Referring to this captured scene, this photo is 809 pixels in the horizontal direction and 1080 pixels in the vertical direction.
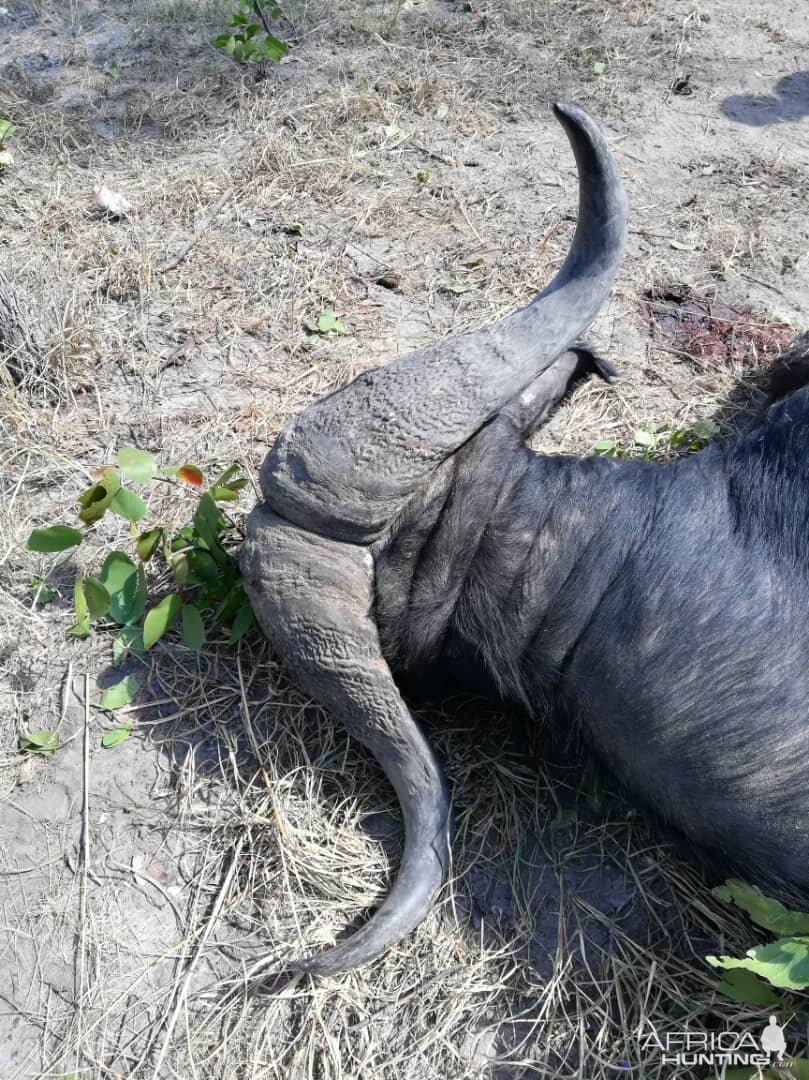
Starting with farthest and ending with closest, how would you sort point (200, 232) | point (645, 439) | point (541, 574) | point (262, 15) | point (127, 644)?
point (262, 15)
point (200, 232)
point (645, 439)
point (127, 644)
point (541, 574)

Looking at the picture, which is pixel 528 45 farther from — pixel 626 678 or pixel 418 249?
pixel 626 678

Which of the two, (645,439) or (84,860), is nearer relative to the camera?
(84,860)

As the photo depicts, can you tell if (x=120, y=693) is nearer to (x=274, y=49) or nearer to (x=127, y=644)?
(x=127, y=644)

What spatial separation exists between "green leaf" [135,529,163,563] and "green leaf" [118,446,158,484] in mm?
192

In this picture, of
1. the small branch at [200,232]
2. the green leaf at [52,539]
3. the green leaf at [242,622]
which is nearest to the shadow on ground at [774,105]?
the small branch at [200,232]

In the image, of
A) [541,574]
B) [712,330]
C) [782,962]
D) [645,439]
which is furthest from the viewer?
[712,330]

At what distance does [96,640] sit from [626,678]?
1.80 metres

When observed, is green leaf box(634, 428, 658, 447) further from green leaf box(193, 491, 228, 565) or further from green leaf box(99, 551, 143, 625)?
green leaf box(99, 551, 143, 625)

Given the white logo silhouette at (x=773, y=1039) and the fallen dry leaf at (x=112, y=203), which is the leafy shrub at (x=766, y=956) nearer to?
the white logo silhouette at (x=773, y=1039)

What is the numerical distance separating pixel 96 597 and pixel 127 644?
200mm

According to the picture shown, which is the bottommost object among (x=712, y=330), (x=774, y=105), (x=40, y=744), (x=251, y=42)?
(x=40, y=744)

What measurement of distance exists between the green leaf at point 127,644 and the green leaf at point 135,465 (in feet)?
1.72

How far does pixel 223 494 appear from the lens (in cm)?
311

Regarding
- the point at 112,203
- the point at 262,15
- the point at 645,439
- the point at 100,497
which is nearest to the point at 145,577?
the point at 100,497
